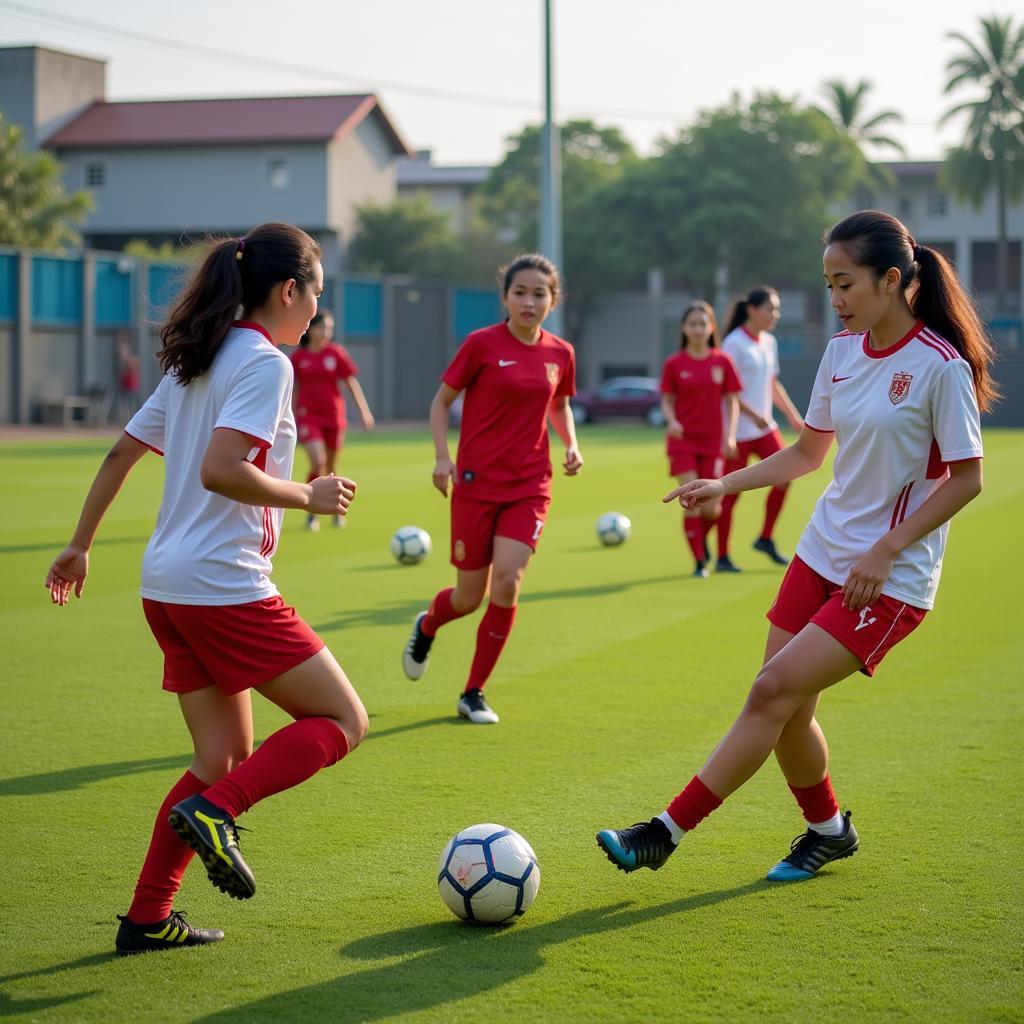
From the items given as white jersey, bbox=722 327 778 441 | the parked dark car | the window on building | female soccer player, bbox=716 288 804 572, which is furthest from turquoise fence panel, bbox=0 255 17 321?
white jersey, bbox=722 327 778 441

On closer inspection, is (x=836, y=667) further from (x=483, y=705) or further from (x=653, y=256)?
(x=653, y=256)

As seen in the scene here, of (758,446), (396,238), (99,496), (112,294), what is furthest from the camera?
(396,238)

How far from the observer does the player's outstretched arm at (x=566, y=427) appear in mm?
7508

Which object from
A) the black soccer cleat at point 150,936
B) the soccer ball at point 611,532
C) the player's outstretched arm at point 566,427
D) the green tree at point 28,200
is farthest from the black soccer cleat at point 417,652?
the green tree at point 28,200

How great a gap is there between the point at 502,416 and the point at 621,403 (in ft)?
127

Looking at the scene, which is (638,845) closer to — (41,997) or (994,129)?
(41,997)

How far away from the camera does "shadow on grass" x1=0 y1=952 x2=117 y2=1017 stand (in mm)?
3684

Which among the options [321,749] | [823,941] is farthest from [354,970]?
[823,941]

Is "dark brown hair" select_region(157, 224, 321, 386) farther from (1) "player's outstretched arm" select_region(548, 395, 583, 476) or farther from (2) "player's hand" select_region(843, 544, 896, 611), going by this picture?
(1) "player's outstretched arm" select_region(548, 395, 583, 476)

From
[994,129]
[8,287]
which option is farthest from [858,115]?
[8,287]

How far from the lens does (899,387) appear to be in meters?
4.32

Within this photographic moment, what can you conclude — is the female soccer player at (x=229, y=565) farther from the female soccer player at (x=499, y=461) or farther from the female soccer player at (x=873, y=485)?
the female soccer player at (x=499, y=461)

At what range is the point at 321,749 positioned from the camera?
13.0 ft

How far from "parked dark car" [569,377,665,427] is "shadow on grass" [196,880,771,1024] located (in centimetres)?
4070
